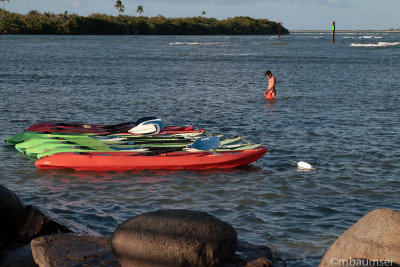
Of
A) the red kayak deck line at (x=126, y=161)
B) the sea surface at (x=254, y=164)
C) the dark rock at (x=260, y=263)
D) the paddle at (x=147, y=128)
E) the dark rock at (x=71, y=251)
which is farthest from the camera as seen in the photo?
the paddle at (x=147, y=128)

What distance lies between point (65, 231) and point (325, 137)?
11354mm

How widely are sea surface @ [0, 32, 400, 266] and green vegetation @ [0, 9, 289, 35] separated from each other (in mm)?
86484

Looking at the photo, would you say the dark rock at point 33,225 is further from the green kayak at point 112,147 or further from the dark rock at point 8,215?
the green kayak at point 112,147

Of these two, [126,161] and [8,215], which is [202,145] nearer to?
[126,161]

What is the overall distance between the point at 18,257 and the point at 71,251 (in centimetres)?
69

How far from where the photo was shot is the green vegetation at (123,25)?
118 metres

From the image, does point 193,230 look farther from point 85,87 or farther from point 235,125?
point 85,87

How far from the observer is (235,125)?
19.0m

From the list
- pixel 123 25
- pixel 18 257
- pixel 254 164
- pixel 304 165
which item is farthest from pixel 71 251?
pixel 123 25

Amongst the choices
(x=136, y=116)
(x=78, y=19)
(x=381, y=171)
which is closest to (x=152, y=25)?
(x=78, y=19)

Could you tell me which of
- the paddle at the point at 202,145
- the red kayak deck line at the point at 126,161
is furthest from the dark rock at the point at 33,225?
the paddle at the point at 202,145

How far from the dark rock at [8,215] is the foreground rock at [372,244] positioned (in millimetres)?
3808

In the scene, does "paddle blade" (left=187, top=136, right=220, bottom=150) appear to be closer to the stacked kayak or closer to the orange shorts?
the stacked kayak

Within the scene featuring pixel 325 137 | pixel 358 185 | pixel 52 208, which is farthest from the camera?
pixel 325 137
